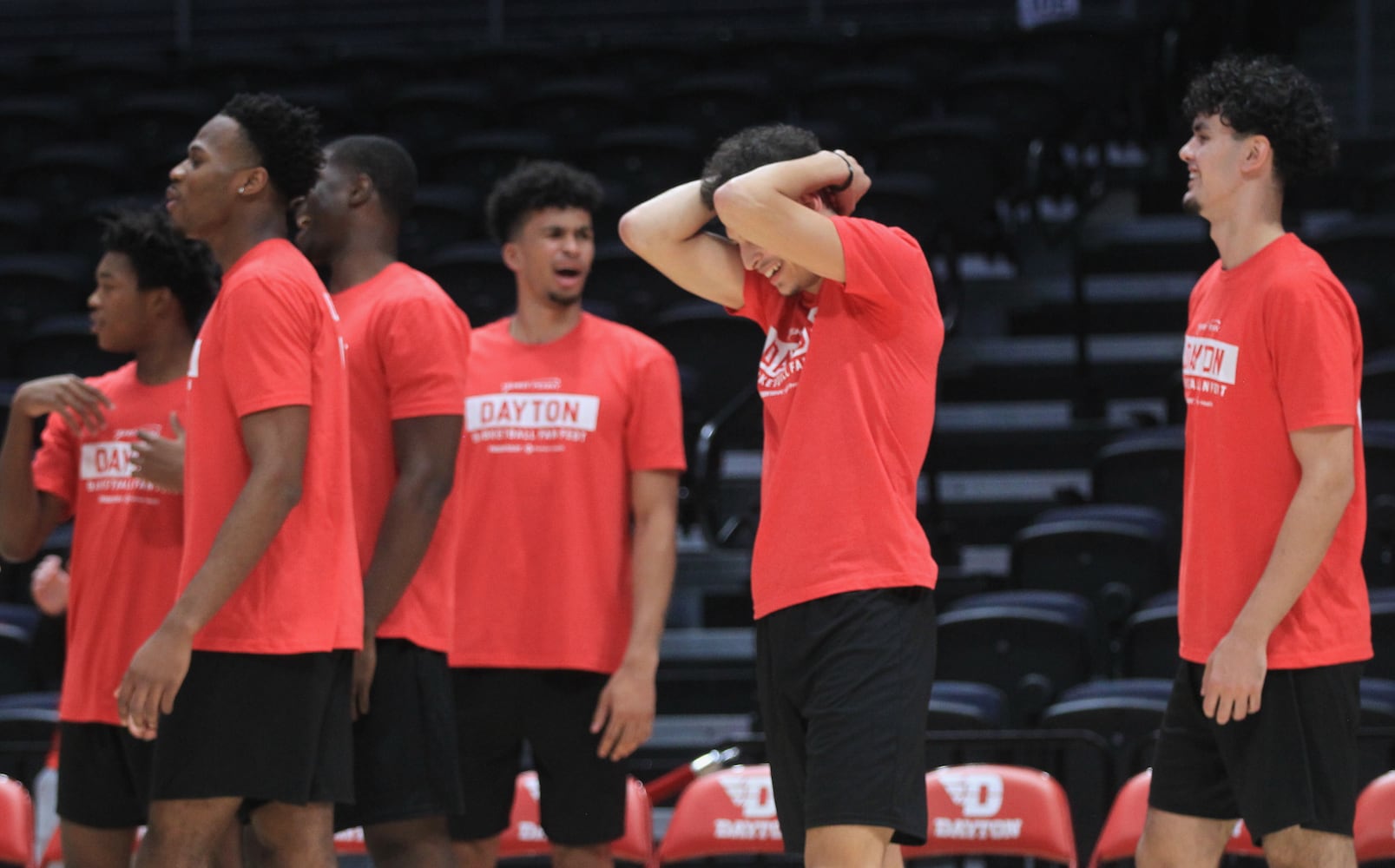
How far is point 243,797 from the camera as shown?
10.5 feet

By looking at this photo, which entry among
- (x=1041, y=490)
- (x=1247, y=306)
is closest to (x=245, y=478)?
(x=1247, y=306)

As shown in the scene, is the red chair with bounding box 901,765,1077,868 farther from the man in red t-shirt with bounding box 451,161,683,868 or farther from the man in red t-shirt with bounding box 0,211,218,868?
the man in red t-shirt with bounding box 0,211,218,868

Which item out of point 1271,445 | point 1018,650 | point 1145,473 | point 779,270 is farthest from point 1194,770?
point 1145,473

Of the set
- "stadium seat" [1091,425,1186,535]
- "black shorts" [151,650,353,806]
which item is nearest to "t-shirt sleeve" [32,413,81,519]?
"black shorts" [151,650,353,806]

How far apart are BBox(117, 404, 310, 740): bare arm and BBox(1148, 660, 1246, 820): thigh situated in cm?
176

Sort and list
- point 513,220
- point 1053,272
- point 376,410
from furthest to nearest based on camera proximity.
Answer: point 1053,272 < point 513,220 < point 376,410

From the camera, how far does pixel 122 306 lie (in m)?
4.19

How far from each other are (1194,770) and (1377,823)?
3.77 ft

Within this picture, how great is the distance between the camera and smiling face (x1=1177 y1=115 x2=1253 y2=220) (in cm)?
356

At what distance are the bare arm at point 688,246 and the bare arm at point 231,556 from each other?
0.72 meters

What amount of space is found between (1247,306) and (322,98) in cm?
817

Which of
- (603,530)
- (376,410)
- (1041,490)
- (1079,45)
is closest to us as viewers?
(376,410)

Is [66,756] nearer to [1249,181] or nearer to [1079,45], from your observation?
[1249,181]

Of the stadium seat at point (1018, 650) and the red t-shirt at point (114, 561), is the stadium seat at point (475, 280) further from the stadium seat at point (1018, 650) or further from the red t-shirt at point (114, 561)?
the red t-shirt at point (114, 561)
